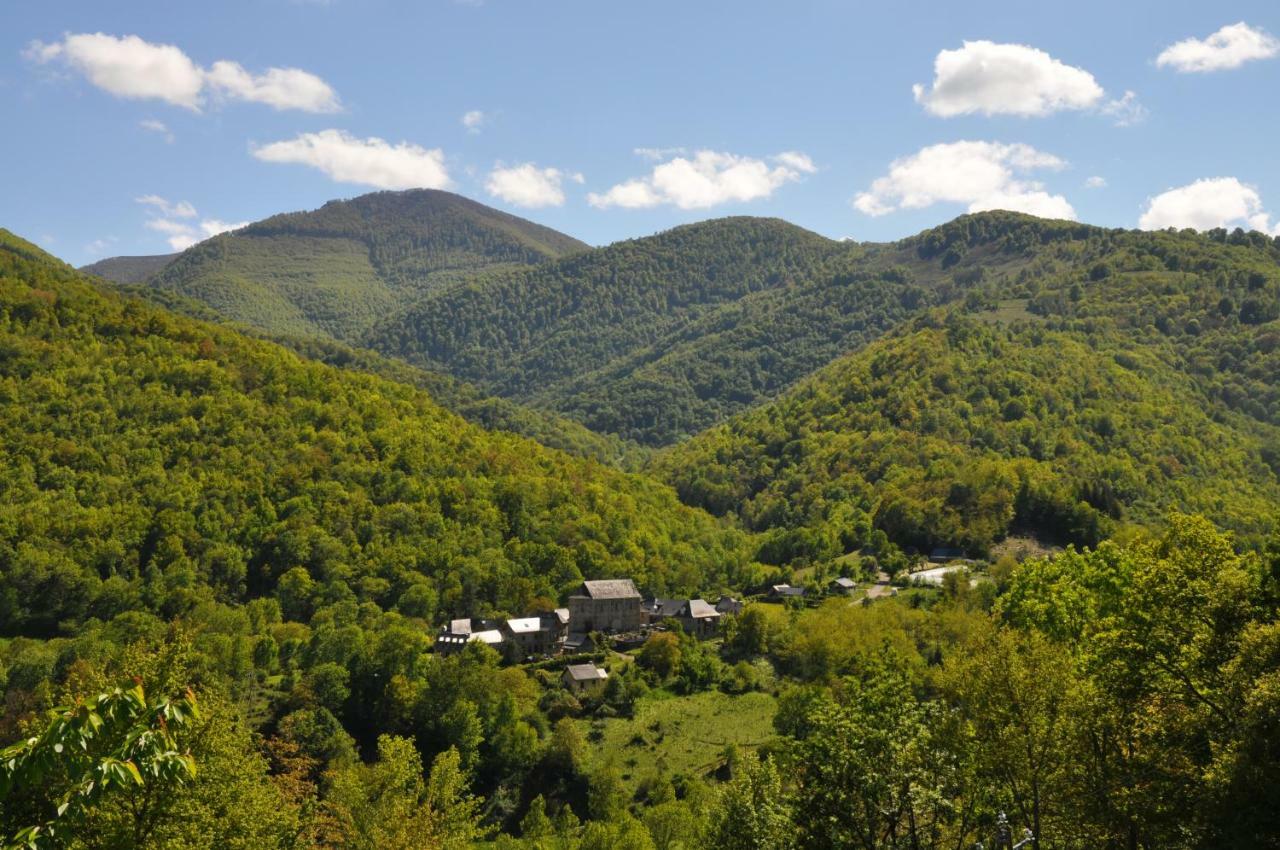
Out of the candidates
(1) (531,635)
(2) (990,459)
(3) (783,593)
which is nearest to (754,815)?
(1) (531,635)

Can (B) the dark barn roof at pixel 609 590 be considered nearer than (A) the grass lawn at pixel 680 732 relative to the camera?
No

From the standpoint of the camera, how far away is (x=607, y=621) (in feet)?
306

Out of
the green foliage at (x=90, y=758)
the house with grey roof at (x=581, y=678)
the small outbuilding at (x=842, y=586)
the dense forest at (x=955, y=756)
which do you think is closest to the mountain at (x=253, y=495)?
the small outbuilding at (x=842, y=586)

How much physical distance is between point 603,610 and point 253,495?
5170 cm

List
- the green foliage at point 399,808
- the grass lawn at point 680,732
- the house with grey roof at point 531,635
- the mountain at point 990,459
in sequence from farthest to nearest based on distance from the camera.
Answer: the mountain at point 990,459 → the house with grey roof at point 531,635 → the grass lawn at point 680,732 → the green foliage at point 399,808

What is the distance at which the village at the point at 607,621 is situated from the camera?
8344 centimetres

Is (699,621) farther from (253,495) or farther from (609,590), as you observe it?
(253,495)

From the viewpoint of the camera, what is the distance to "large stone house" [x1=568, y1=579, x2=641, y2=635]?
303 feet

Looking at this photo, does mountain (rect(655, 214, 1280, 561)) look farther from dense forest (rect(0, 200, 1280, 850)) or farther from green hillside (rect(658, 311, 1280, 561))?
dense forest (rect(0, 200, 1280, 850))

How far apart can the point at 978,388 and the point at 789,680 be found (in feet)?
417

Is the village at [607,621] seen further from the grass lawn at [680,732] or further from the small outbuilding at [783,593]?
the grass lawn at [680,732]

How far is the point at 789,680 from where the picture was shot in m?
73.6

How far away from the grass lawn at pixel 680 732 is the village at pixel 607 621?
7727 mm

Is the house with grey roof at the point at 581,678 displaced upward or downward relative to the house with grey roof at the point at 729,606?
downward
